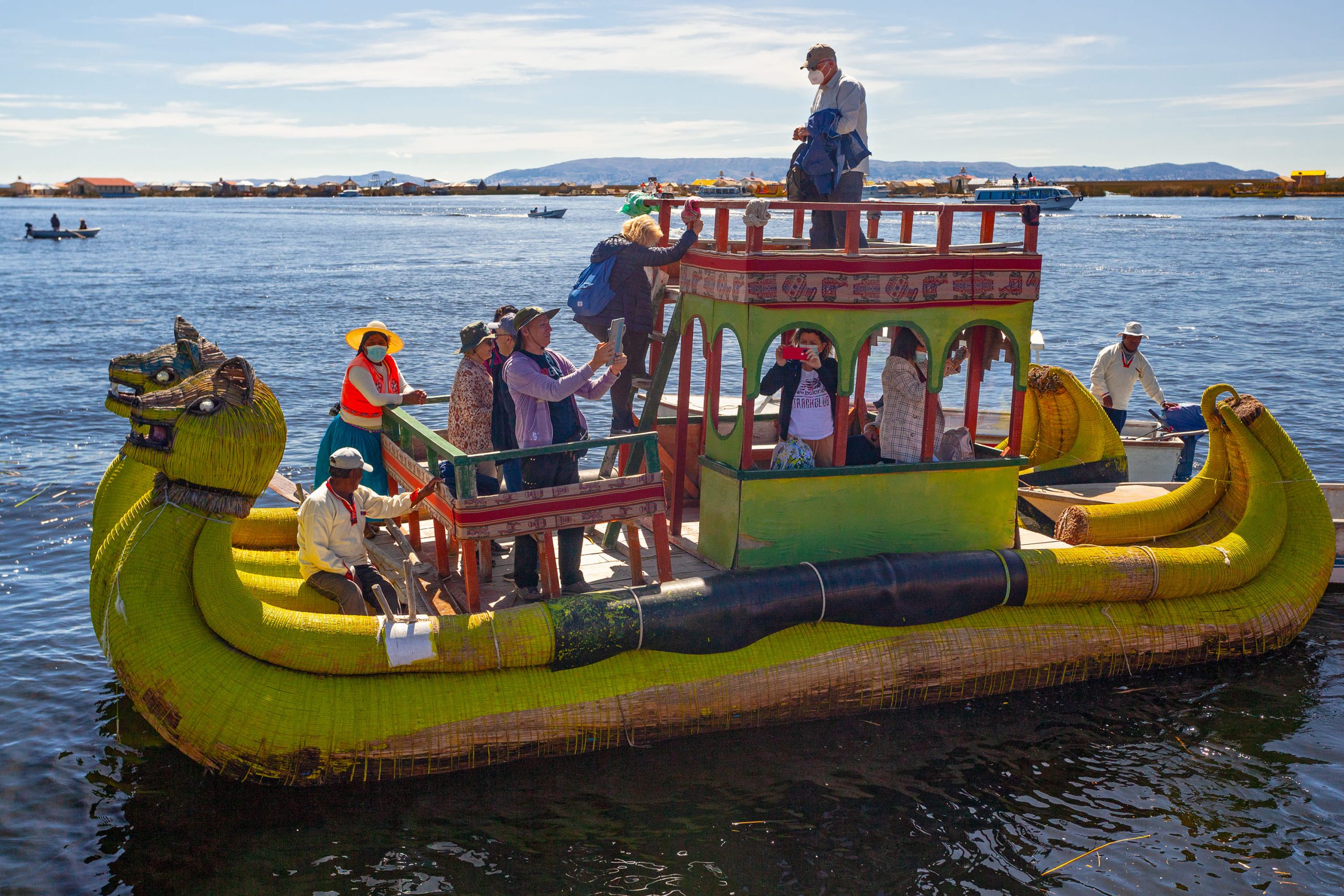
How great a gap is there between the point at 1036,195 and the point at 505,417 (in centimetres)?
12142

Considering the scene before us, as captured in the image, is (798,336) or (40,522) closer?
(798,336)

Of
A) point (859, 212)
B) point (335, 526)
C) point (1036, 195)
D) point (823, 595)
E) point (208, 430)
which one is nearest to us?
point (208, 430)

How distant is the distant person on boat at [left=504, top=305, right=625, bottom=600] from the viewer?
7410 millimetres

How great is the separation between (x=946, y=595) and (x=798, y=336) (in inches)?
86.8

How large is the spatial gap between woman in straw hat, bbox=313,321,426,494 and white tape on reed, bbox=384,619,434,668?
6.85 feet

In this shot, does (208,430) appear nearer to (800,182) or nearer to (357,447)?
(357,447)

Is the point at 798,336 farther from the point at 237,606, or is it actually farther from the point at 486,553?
the point at 237,606

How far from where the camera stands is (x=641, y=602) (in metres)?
7.54

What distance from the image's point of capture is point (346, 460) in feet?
24.1

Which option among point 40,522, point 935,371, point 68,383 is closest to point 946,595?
point 935,371

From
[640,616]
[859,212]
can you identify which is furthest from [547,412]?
[859,212]

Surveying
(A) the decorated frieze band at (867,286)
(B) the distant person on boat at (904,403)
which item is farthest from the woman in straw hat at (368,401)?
(B) the distant person on boat at (904,403)


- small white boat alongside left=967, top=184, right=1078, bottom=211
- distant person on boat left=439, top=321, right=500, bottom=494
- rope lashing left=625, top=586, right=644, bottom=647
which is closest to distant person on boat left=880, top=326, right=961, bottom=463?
rope lashing left=625, top=586, right=644, bottom=647

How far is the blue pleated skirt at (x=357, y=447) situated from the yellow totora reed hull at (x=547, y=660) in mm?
1289
